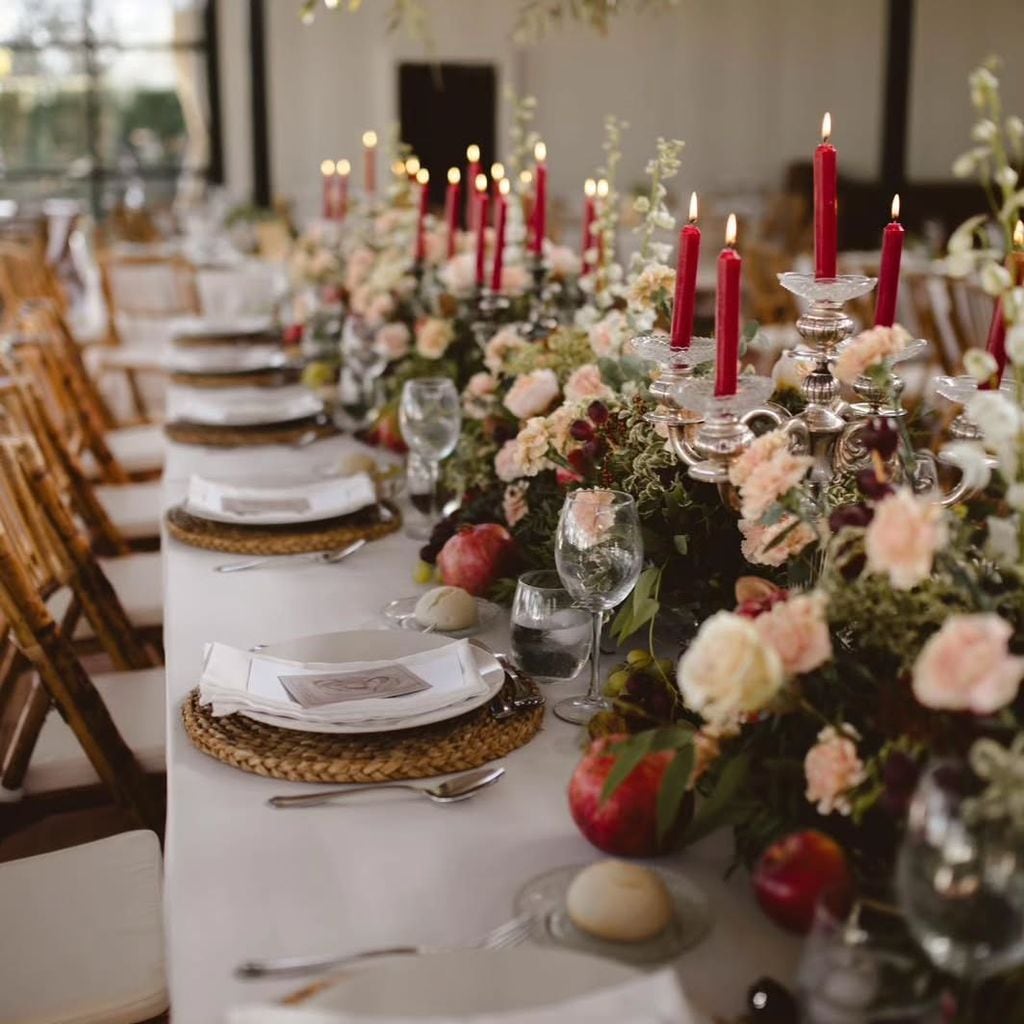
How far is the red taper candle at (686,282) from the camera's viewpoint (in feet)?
4.53

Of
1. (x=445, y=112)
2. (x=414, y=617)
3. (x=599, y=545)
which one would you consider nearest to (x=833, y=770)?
(x=599, y=545)

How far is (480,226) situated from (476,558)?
1122 millimetres

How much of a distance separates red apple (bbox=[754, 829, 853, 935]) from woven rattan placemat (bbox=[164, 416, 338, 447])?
79.9 inches

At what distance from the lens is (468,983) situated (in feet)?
3.23

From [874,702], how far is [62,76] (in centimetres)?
1056

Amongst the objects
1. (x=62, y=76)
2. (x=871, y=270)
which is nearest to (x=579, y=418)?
(x=871, y=270)

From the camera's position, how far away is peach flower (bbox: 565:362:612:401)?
179 centimetres

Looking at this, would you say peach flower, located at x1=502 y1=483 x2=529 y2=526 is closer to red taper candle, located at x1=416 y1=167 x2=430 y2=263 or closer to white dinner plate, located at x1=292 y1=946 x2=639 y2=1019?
white dinner plate, located at x1=292 y1=946 x2=639 y2=1019

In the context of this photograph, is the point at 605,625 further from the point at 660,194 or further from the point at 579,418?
the point at 660,194

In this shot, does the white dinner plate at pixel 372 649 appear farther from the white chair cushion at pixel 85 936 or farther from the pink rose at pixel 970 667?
the pink rose at pixel 970 667

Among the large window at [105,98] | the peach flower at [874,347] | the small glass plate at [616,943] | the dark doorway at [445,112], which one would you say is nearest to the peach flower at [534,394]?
the peach flower at [874,347]

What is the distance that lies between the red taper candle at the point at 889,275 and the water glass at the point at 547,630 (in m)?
0.44

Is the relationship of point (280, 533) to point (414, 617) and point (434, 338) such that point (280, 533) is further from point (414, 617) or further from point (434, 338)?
point (434, 338)

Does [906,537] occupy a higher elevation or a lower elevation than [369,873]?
higher
